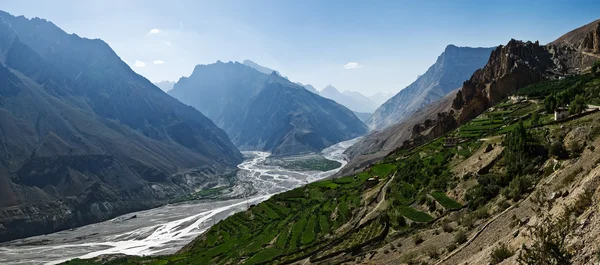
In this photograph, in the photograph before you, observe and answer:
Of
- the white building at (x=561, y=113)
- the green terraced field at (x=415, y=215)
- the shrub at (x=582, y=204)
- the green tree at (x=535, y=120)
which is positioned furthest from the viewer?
the green tree at (x=535, y=120)

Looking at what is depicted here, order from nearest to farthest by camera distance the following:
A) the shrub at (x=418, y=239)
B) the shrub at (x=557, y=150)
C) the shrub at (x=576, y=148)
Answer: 1. the shrub at (x=576, y=148)
2. the shrub at (x=418, y=239)
3. the shrub at (x=557, y=150)

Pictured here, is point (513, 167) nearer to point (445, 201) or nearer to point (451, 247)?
point (445, 201)

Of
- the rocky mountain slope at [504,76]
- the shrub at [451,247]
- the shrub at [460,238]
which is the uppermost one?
the rocky mountain slope at [504,76]

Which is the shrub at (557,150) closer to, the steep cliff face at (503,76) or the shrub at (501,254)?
the shrub at (501,254)

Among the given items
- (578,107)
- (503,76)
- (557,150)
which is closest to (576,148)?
(557,150)

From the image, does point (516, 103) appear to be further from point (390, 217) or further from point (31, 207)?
point (31, 207)

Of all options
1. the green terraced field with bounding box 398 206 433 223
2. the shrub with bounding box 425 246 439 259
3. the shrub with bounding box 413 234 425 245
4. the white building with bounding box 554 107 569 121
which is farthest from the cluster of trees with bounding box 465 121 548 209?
the white building with bounding box 554 107 569 121

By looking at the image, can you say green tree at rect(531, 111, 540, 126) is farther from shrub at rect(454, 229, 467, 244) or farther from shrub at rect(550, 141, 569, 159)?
shrub at rect(454, 229, 467, 244)

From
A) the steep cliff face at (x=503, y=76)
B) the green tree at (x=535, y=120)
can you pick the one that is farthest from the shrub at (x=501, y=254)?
the steep cliff face at (x=503, y=76)
